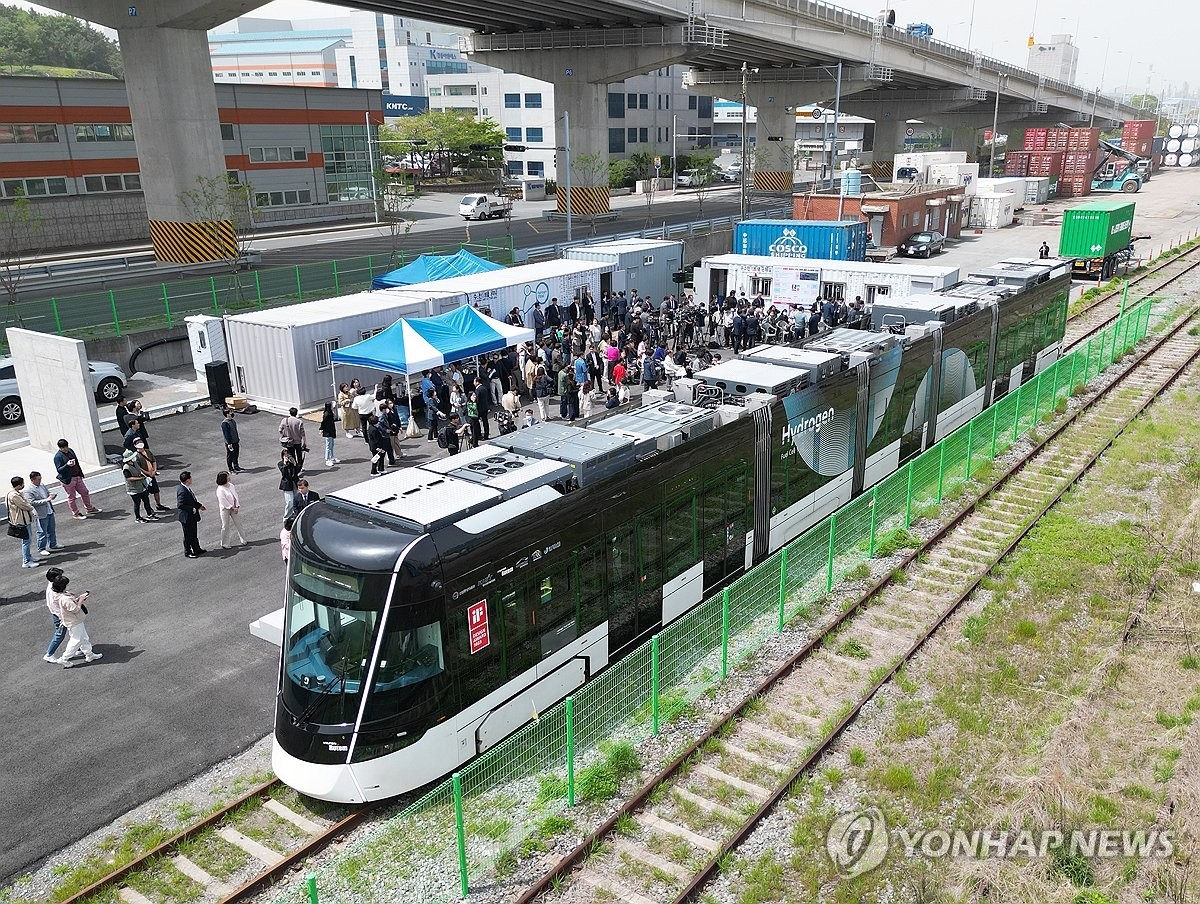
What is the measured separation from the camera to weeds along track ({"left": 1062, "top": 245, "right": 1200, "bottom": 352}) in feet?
112

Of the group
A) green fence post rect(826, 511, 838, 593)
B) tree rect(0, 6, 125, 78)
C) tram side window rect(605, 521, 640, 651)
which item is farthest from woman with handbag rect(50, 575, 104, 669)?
tree rect(0, 6, 125, 78)

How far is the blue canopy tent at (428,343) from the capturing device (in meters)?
23.6

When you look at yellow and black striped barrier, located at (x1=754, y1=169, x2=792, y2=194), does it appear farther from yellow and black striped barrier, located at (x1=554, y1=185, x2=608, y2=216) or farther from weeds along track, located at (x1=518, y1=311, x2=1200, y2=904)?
weeds along track, located at (x1=518, y1=311, x2=1200, y2=904)

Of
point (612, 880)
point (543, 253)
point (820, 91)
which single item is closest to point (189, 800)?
point (612, 880)

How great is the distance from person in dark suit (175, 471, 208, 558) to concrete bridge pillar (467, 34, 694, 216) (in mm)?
48258

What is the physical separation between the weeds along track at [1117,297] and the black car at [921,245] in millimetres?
11406

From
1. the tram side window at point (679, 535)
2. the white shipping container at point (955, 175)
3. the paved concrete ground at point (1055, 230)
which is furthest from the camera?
the white shipping container at point (955, 175)

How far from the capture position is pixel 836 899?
8805 millimetres

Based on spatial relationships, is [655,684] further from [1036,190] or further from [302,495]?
[1036,190]

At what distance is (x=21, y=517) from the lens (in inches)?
648

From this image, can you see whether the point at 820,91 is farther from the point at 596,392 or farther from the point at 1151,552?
the point at 1151,552

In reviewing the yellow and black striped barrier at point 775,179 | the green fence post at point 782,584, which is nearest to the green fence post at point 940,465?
the green fence post at point 782,584

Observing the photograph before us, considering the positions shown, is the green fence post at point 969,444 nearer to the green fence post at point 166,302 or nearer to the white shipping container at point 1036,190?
the green fence post at point 166,302

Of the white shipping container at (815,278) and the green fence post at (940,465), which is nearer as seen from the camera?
the green fence post at (940,465)
